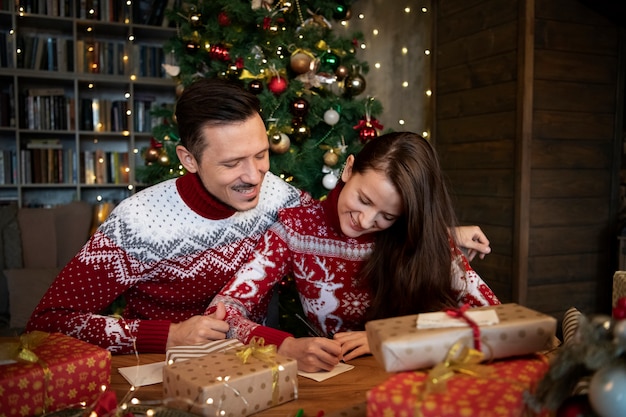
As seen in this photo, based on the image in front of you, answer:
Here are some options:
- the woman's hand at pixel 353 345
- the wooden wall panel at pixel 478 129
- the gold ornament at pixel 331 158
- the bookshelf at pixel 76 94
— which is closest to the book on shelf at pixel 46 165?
the bookshelf at pixel 76 94

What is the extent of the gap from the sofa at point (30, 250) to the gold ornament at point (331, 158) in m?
1.78

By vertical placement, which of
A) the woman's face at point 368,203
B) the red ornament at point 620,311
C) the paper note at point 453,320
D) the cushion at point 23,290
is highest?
the woman's face at point 368,203

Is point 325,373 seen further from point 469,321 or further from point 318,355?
point 469,321

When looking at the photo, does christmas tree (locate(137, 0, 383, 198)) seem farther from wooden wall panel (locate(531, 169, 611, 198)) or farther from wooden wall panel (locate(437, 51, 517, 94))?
wooden wall panel (locate(531, 169, 611, 198))

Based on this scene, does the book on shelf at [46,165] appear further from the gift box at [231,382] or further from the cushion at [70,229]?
the gift box at [231,382]

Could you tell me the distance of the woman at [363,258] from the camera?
1435 millimetres

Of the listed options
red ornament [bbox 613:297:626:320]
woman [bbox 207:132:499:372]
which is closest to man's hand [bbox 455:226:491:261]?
woman [bbox 207:132:499:372]

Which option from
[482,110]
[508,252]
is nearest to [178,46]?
[482,110]

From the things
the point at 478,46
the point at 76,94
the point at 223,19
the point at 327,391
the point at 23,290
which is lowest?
the point at 23,290

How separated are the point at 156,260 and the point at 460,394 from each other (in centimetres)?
115

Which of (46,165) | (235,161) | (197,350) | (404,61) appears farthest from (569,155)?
(46,165)

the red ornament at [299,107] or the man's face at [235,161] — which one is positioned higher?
the red ornament at [299,107]

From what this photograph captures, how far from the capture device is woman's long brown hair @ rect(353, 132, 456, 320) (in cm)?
145

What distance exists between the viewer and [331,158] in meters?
2.70
